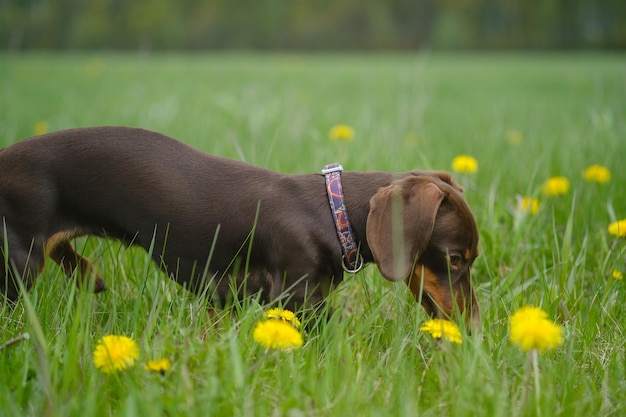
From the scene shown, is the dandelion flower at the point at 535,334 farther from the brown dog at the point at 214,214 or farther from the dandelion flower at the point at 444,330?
the brown dog at the point at 214,214

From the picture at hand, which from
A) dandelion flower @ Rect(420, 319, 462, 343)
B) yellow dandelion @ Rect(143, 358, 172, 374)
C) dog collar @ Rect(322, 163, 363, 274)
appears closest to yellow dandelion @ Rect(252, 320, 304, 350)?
yellow dandelion @ Rect(143, 358, 172, 374)

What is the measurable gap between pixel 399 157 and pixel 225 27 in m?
29.5

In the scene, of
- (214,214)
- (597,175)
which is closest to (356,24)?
(597,175)

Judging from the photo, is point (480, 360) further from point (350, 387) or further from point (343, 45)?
point (343, 45)

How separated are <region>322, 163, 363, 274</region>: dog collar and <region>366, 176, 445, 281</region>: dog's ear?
162 mm

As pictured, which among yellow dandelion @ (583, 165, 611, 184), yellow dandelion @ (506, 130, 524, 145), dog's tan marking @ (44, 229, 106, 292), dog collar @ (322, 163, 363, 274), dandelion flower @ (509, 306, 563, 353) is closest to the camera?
dandelion flower @ (509, 306, 563, 353)

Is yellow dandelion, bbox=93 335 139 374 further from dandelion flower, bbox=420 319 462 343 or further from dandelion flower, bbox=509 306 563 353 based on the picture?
dandelion flower, bbox=509 306 563 353

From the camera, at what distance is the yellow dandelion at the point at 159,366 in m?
1.68

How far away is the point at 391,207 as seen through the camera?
2236 mm

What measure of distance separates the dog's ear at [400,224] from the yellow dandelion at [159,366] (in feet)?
2.51

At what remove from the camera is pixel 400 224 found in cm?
222

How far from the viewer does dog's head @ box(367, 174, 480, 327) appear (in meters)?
2.20

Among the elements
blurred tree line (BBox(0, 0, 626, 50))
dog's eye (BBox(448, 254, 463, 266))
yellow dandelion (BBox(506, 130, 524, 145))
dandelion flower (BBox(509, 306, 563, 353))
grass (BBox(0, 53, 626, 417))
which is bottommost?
blurred tree line (BBox(0, 0, 626, 50))

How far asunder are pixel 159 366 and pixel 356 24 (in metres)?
33.6
